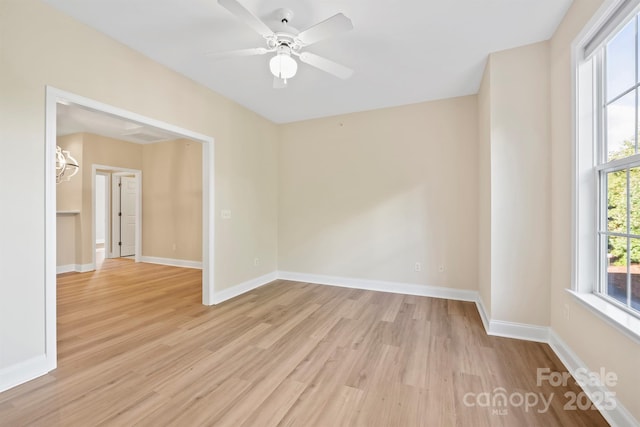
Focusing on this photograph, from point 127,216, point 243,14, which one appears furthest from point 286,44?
point 127,216

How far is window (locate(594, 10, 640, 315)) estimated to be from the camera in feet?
5.20

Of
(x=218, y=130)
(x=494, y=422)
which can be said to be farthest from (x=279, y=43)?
(x=494, y=422)

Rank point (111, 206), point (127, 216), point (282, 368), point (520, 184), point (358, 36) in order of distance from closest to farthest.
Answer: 1. point (282, 368)
2. point (358, 36)
3. point (520, 184)
4. point (111, 206)
5. point (127, 216)

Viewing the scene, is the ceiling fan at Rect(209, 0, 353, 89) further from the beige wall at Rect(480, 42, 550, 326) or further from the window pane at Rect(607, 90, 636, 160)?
the window pane at Rect(607, 90, 636, 160)

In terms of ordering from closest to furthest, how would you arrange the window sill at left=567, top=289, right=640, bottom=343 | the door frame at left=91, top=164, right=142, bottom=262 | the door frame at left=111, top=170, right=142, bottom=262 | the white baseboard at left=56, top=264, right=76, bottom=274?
1. the window sill at left=567, top=289, right=640, bottom=343
2. the white baseboard at left=56, top=264, right=76, bottom=274
3. the door frame at left=91, top=164, right=142, bottom=262
4. the door frame at left=111, top=170, right=142, bottom=262

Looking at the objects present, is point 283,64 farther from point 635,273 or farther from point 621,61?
point 635,273

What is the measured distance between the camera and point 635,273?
161 centimetres

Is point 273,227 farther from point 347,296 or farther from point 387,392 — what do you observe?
point 387,392

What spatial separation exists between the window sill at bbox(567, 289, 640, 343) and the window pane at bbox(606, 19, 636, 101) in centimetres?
136

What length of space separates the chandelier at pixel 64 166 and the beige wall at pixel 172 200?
129 cm

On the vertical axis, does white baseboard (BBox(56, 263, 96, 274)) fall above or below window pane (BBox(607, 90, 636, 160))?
below

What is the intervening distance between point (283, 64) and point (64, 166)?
4.78 m

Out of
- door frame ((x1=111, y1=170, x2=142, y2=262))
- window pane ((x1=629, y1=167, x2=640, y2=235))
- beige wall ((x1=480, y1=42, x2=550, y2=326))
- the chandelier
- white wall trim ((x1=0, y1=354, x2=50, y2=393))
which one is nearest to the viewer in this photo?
window pane ((x1=629, y1=167, x2=640, y2=235))

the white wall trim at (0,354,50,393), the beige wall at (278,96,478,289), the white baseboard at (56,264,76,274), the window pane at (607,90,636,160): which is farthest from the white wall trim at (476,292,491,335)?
the white baseboard at (56,264,76,274)
